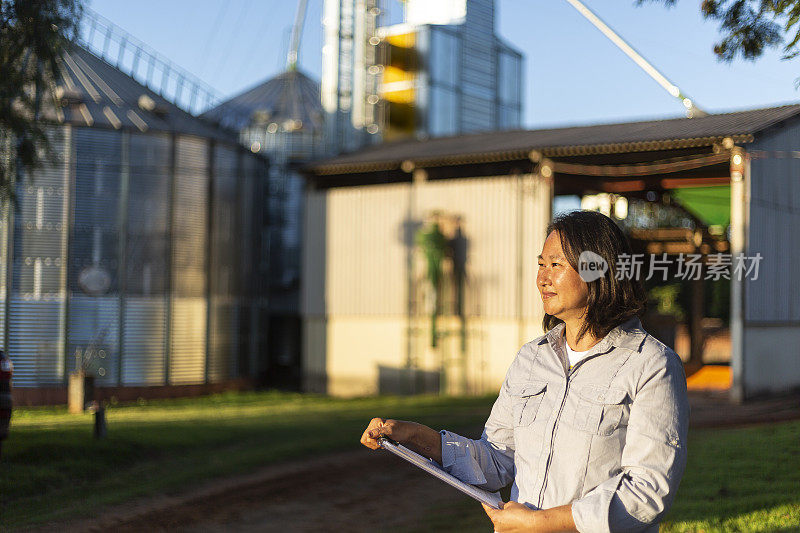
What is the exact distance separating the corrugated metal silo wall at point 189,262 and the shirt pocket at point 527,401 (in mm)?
20832

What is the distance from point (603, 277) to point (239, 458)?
1099 centimetres

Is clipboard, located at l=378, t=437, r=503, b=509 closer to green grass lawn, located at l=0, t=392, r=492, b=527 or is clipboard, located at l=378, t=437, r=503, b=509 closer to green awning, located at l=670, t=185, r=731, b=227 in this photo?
green grass lawn, located at l=0, t=392, r=492, b=527

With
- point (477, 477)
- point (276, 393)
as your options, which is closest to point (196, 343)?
point (276, 393)

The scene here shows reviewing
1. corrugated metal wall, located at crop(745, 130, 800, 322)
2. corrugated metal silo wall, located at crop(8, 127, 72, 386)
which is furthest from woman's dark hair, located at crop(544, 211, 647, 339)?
corrugated metal silo wall, located at crop(8, 127, 72, 386)

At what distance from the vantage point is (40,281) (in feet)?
70.4

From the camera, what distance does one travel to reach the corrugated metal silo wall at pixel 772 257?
18484mm

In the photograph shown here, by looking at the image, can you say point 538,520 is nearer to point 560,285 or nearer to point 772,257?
Answer: point 560,285

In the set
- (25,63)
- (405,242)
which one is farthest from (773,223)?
(25,63)

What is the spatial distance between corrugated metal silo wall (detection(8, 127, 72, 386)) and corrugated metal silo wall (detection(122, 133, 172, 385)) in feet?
5.25

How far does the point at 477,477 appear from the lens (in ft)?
10.9

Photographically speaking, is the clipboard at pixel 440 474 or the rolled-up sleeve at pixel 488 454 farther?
the rolled-up sleeve at pixel 488 454

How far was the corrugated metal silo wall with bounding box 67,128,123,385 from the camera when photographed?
21812 mm

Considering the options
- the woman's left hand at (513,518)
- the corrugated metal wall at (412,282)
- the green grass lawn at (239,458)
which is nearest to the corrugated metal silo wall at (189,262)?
the green grass lawn at (239,458)

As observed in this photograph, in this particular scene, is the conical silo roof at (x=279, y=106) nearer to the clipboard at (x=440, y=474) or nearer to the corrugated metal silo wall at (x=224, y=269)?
the corrugated metal silo wall at (x=224, y=269)
